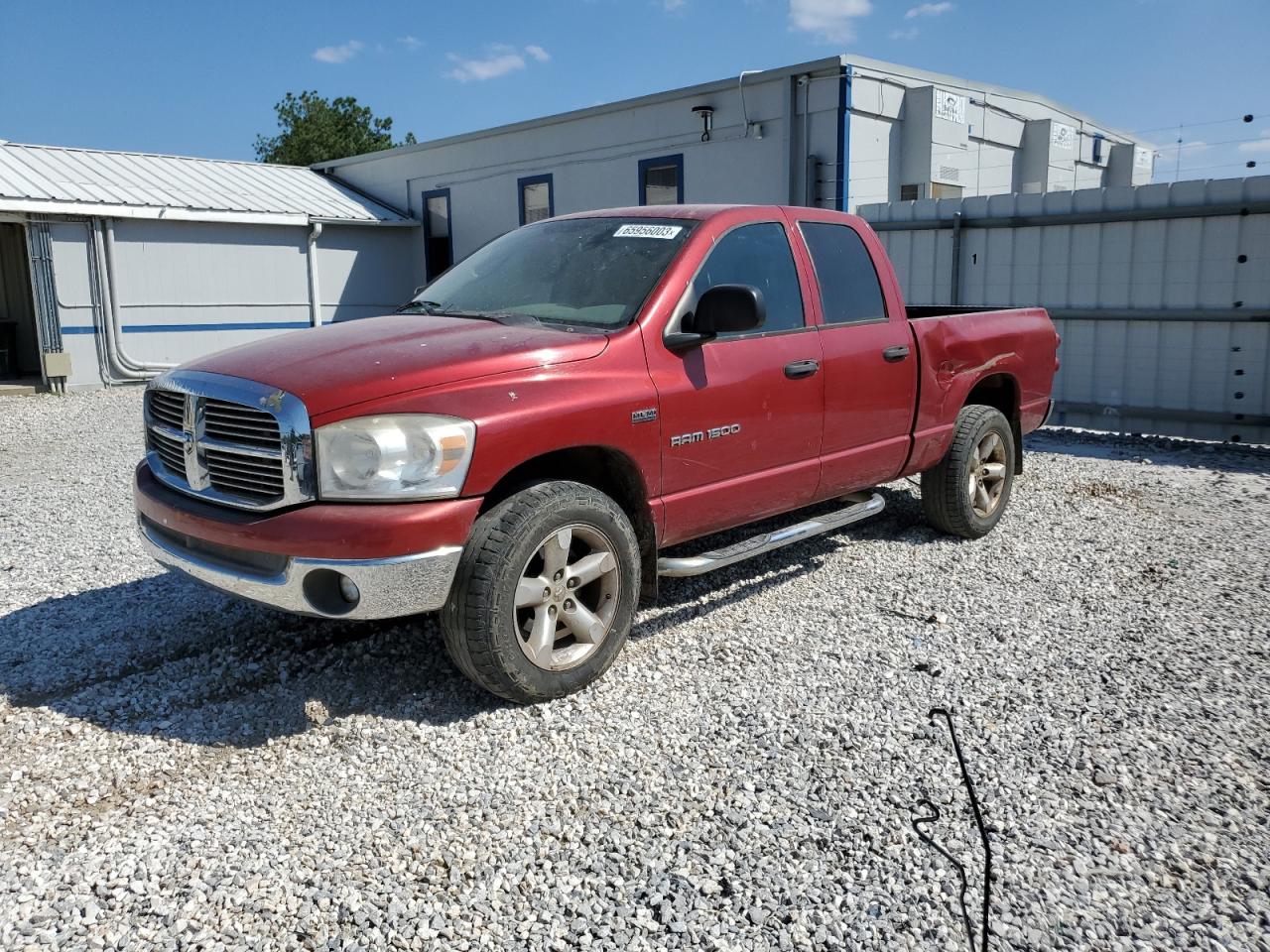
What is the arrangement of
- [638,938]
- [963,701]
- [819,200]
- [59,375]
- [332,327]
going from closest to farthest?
[638,938]
[963,701]
[332,327]
[819,200]
[59,375]

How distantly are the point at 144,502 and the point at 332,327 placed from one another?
113 centimetres

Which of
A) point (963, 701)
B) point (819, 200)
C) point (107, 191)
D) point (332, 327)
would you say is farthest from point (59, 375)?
point (963, 701)

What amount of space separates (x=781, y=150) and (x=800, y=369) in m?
10.1

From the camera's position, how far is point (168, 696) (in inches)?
158

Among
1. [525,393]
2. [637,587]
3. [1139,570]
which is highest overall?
[525,393]

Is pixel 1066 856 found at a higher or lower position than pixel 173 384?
lower

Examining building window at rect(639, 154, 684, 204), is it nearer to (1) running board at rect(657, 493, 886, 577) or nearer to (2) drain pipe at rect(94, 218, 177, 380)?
(2) drain pipe at rect(94, 218, 177, 380)

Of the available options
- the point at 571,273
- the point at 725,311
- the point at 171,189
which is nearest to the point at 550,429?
the point at 725,311

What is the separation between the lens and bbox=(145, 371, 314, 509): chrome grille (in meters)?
3.42

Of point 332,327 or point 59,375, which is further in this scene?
point 59,375

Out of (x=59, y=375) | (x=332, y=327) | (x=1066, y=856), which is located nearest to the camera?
(x=1066, y=856)

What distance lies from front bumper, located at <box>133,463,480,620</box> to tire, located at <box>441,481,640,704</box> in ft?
0.37

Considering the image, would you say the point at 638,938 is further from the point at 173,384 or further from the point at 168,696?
the point at 173,384

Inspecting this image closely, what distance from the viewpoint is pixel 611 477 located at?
4.21 metres
